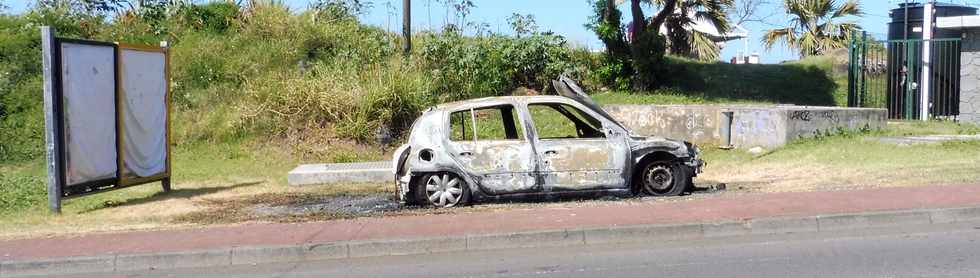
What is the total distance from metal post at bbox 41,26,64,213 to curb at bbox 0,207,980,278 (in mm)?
3046

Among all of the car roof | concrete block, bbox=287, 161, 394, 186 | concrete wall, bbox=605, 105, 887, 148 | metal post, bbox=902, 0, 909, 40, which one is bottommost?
concrete block, bbox=287, 161, 394, 186

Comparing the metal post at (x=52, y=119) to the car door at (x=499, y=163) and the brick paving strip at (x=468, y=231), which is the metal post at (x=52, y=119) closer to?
the brick paving strip at (x=468, y=231)

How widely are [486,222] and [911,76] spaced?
1516 cm

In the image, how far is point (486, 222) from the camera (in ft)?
30.3

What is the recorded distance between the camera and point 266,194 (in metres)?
12.9

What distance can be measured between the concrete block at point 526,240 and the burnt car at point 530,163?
205cm

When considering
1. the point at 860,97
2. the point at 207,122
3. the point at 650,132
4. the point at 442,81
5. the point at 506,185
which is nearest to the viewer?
the point at 506,185

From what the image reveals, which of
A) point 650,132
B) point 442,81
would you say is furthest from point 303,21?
point 650,132

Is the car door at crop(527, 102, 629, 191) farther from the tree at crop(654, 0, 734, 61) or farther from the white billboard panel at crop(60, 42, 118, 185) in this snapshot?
the tree at crop(654, 0, 734, 61)

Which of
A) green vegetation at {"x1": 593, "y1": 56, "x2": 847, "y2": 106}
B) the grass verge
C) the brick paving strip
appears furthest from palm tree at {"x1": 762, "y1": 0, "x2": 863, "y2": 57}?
the brick paving strip

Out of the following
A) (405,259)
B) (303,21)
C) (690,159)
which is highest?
(303,21)

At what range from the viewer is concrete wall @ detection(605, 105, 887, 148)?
15.8 meters

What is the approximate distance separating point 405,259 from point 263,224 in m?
2.27

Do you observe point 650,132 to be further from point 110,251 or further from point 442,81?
point 110,251
